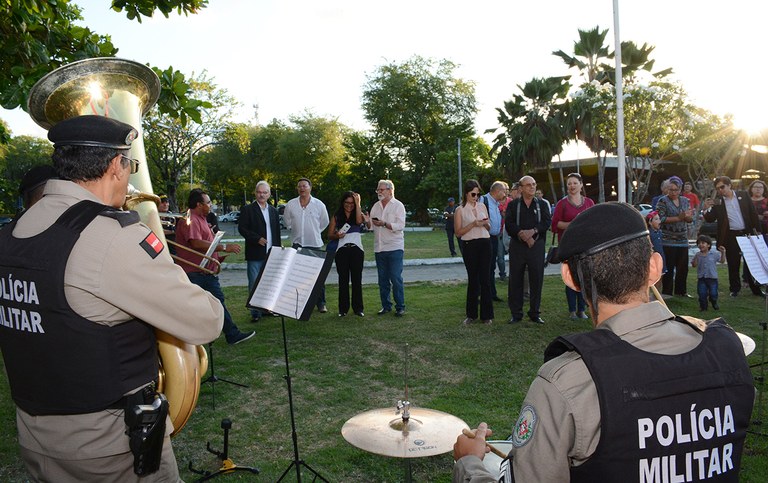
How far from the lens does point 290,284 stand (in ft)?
12.3

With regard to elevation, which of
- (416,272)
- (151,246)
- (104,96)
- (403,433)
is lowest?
(416,272)

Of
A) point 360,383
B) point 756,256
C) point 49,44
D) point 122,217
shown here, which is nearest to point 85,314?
point 122,217

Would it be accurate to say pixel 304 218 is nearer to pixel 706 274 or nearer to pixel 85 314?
pixel 706 274

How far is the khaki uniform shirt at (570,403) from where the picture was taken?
1420 mm

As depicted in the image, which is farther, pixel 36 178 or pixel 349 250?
pixel 349 250

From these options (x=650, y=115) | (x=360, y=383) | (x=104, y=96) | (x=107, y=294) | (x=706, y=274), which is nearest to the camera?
(x=107, y=294)

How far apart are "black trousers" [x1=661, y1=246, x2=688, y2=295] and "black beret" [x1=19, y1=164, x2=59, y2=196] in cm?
900

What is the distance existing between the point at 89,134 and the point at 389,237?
664 centimetres

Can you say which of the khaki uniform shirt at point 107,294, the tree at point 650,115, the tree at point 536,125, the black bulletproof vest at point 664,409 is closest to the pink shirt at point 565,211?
the black bulletproof vest at point 664,409

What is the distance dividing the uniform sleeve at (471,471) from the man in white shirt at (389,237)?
6.63 metres

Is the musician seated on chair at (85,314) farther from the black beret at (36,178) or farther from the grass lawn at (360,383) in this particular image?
the grass lawn at (360,383)

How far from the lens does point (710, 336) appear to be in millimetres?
1571

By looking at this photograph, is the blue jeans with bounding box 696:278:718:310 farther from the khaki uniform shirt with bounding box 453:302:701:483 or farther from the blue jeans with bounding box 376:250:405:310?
the khaki uniform shirt with bounding box 453:302:701:483

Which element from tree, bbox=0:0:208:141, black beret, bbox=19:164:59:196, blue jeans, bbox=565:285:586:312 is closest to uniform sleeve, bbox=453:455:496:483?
black beret, bbox=19:164:59:196
